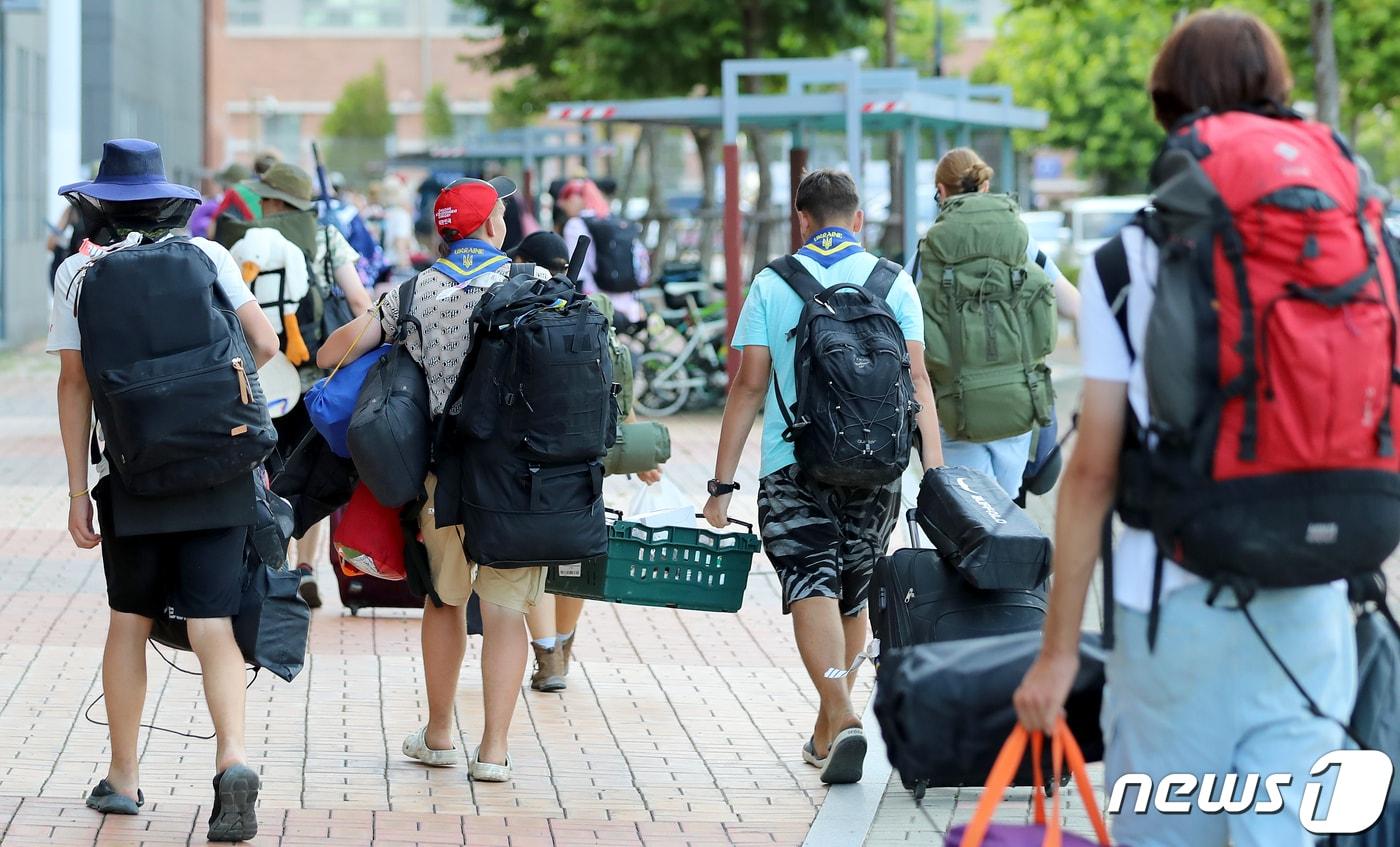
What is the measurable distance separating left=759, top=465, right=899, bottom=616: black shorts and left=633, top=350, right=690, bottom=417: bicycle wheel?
10.3 meters

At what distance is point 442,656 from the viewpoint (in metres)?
5.82

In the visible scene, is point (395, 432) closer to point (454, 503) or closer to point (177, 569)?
point (454, 503)

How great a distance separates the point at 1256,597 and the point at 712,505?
300cm

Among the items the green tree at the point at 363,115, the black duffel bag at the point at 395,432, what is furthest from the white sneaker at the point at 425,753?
the green tree at the point at 363,115

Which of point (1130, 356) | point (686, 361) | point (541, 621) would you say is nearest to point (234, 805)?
point (541, 621)

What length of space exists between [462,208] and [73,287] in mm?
1180

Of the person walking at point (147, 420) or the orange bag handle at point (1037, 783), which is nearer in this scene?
the orange bag handle at point (1037, 783)

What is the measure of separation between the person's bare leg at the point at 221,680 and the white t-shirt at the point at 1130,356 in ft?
9.00

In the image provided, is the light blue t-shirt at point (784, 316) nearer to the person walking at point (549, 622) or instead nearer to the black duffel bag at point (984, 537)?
the black duffel bag at point (984, 537)

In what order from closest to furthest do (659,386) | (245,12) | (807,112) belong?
(807,112)
(659,386)
(245,12)

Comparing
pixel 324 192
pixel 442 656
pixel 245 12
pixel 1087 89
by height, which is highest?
pixel 245 12

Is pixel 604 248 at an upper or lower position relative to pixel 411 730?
upper

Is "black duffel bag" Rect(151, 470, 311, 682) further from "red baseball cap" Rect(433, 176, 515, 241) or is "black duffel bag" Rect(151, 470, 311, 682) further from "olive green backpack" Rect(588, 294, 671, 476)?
"olive green backpack" Rect(588, 294, 671, 476)

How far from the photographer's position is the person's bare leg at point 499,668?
18.7 ft
